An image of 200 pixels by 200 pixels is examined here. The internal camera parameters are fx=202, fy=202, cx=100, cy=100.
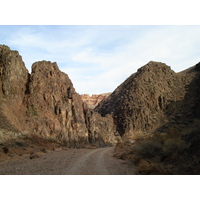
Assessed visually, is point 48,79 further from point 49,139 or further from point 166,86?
point 166,86

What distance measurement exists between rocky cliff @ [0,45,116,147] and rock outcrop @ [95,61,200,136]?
1438cm

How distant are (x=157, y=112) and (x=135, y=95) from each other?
789 centimetres

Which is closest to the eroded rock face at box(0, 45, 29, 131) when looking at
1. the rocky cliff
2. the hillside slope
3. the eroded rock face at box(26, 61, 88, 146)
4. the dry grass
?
the rocky cliff

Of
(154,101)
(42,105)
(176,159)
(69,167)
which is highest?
(154,101)

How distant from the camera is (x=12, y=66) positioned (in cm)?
3125

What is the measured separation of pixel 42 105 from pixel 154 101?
34459mm

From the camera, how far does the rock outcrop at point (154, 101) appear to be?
51.3m

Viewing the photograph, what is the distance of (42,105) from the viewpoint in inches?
1332

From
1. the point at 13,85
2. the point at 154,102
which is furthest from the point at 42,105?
the point at 154,102

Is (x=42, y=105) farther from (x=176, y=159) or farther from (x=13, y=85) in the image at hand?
(x=176, y=159)

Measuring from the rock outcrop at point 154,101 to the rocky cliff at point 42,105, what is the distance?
14.4 meters

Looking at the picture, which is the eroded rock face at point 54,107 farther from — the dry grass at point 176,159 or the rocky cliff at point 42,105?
the dry grass at point 176,159

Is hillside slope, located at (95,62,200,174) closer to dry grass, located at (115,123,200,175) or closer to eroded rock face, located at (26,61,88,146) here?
eroded rock face, located at (26,61,88,146)

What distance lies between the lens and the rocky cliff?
96.4 feet
